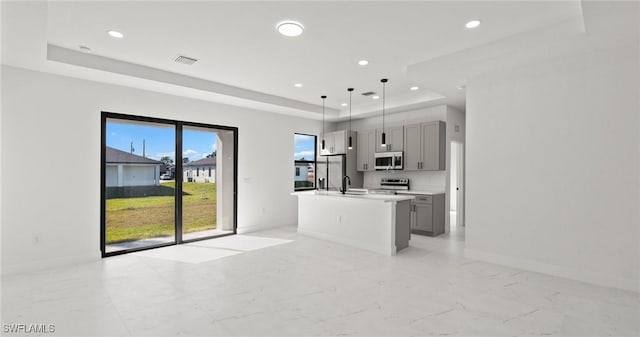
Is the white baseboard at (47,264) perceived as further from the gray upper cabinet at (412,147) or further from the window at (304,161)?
the gray upper cabinet at (412,147)

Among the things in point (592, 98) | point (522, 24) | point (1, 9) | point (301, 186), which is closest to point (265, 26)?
point (1, 9)

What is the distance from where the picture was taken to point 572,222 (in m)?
Answer: 3.66

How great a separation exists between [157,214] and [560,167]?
5.92 m

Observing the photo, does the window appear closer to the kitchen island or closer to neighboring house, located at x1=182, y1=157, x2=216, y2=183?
the kitchen island

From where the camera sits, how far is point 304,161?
25.1ft

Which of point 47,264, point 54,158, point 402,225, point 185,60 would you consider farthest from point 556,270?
point 54,158

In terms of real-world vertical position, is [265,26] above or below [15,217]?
above

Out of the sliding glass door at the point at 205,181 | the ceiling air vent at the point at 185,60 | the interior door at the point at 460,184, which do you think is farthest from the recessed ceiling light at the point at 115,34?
the interior door at the point at 460,184

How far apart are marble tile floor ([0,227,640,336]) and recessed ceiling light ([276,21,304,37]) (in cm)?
275

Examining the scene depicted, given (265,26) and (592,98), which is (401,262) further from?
(265,26)

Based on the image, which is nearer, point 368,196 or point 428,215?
point 368,196

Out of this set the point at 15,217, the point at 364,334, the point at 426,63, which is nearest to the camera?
the point at 364,334

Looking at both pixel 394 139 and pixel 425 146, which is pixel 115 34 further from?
pixel 425 146

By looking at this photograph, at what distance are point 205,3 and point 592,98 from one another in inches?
167
